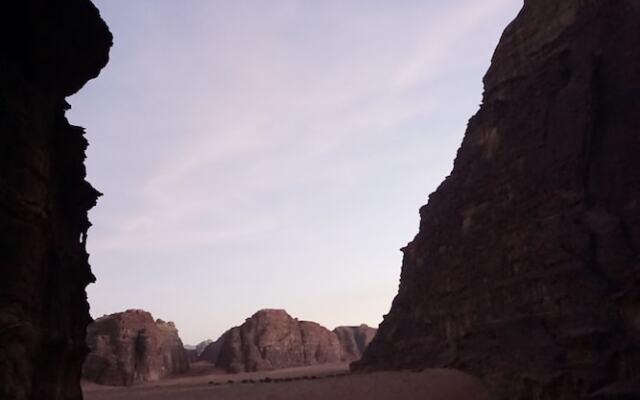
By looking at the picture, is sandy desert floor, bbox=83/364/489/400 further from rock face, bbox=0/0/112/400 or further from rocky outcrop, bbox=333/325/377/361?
rocky outcrop, bbox=333/325/377/361

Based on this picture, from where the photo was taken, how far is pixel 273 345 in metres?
75.1

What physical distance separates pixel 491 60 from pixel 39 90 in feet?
120

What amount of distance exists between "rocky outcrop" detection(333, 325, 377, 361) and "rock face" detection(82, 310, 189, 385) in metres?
33.4

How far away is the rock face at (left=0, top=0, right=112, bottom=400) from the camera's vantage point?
9.69 meters

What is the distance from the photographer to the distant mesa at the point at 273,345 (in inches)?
2849

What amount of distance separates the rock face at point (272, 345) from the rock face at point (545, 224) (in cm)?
3140

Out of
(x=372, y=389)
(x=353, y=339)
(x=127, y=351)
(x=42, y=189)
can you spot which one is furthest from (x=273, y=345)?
(x=42, y=189)

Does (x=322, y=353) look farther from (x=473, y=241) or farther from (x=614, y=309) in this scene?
(x=614, y=309)

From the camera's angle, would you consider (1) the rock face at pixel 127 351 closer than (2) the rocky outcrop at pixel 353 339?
Yes

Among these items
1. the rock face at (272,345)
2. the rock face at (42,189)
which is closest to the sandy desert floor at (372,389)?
the rock face at (42,189)

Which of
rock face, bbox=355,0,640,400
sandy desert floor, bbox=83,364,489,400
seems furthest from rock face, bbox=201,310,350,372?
sandy desert floor, bbox=83,364,489,400

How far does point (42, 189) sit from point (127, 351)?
53856 millimetres

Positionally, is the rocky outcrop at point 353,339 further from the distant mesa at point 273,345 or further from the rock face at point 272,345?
the rock face at point 272,345

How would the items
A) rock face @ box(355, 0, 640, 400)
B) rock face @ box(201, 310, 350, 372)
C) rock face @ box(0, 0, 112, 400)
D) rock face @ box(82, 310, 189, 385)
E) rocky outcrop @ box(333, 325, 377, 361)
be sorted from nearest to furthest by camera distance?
rock face @ box(0, 0, 112, 400)
rock face @ box(355, 0, 640, 400)
rock face @ box(82, 310, 189, 385)
rock face @ box(201, 310, 350, 372)
rocky outcrop @ box(333, 325, 377, 361)
